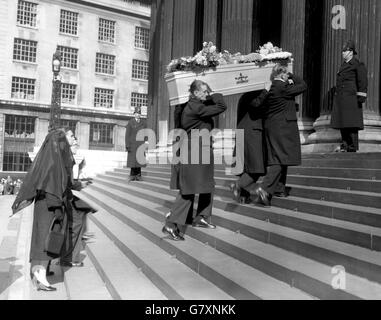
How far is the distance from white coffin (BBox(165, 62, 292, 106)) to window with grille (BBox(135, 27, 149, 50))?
42301 mm

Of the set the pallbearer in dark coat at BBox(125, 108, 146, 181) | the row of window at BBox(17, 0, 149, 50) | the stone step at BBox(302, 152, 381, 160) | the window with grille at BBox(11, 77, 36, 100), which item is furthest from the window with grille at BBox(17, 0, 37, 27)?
the stone step at BBox(302, 152, 381, 160)

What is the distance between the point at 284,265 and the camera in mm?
3832

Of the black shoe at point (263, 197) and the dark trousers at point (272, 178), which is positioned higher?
the dark trousers at point (272, 178)

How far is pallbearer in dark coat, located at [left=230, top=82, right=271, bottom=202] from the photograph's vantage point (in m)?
6.07

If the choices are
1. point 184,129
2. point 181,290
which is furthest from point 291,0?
→ point 181,290

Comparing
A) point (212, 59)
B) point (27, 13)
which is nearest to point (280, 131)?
point (212, 59)

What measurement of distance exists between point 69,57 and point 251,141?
40.2 metres

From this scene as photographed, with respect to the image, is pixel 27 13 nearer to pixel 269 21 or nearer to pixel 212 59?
pixel 269 21

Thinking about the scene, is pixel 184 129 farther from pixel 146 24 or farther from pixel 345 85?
pixel 146 24

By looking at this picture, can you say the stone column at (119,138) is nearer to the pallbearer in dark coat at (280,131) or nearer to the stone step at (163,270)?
the stone step at (163,270)

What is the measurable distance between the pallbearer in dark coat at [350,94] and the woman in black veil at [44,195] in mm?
4906

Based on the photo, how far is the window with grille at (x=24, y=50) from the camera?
131 ft

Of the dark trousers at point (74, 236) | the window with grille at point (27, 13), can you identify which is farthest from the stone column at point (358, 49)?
the window with grille at point (27, 13)

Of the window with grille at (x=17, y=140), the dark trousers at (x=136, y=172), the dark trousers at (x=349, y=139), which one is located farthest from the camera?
the window with grille at (x=17, y=140)
